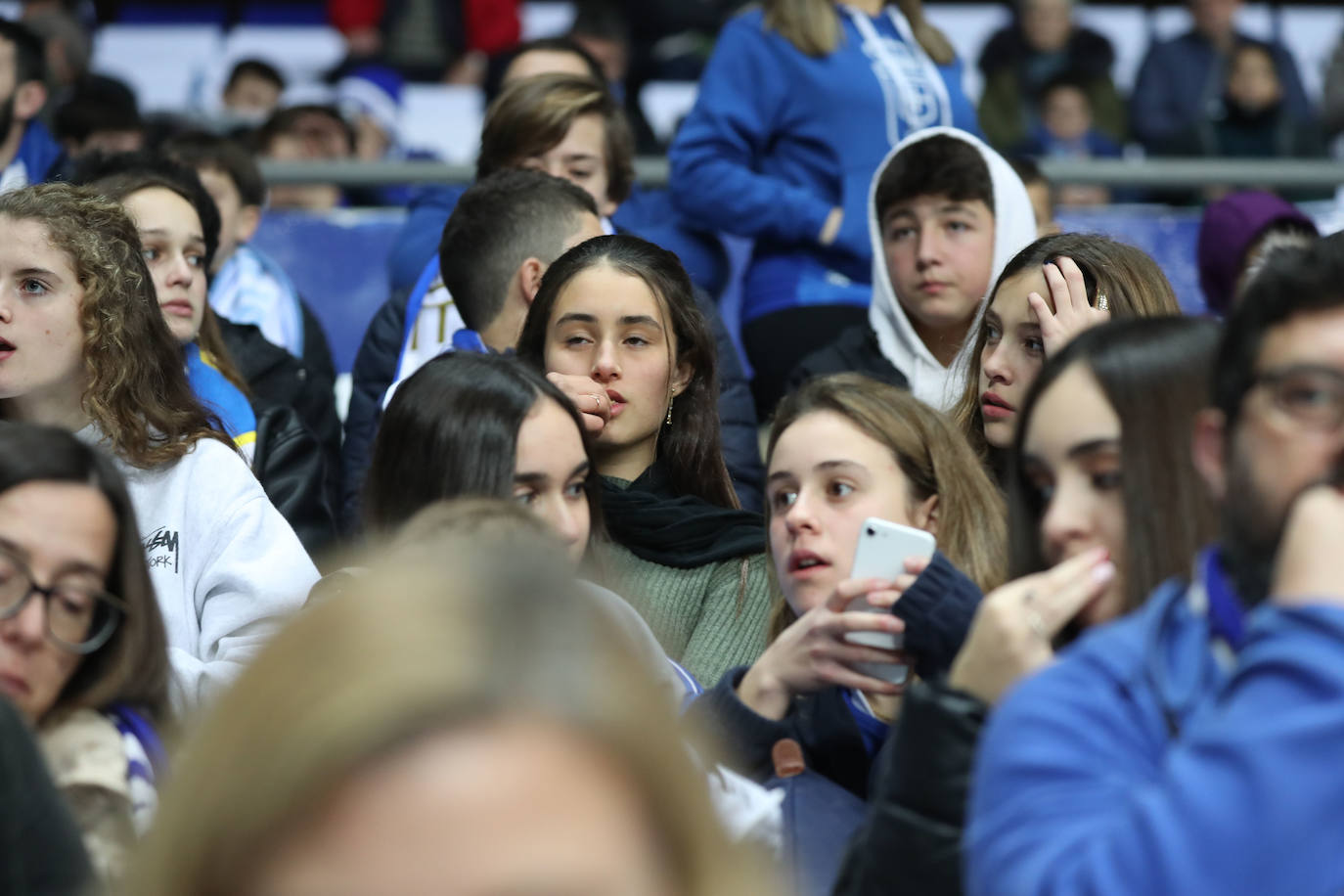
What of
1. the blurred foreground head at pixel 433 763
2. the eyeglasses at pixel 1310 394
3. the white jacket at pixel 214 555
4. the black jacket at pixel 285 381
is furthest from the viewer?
the black jacket at pixel 285 381

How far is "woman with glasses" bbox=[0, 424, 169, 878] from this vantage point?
212 centimetres

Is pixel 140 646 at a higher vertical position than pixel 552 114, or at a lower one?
lower

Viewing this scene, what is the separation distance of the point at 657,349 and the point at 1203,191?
391cm

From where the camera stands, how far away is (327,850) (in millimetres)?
851

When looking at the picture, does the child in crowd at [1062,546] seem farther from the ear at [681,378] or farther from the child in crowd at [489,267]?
the child in crowd at [489,267]

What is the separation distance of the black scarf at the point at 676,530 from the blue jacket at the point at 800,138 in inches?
62.1

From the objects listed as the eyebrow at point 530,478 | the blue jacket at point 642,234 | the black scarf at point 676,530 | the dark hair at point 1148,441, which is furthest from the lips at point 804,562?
the blue jacket at point 642,234

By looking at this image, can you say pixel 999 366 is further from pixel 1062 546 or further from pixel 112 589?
pixel 112 589

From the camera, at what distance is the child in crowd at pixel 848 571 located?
2258 millimetres

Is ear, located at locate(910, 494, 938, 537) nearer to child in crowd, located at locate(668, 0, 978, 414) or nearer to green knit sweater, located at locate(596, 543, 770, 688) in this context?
green knit sweater, located at locate(596, 543, 770, 688)

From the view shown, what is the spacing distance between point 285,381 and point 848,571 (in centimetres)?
254

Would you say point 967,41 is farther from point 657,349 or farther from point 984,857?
point 984,857

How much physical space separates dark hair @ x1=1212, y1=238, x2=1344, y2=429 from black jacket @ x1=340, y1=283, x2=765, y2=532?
238 cm

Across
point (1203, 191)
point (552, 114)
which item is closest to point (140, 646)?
point (552, 114)
